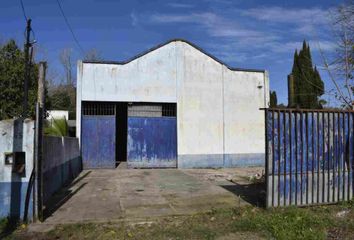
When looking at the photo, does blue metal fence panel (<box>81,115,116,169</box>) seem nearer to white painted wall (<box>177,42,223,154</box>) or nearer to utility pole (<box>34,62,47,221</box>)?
white painted wall (<box>177,42,223,154</box>)

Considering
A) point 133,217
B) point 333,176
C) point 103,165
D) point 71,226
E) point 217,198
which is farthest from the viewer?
point 103,165

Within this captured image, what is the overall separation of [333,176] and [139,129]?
436 inches

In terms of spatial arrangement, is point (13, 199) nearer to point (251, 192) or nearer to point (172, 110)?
point (251, 192)

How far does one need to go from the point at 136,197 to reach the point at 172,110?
30.7 ft

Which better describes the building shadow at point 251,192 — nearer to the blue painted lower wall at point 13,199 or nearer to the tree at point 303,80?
the blue painted lower wall at point 13,199

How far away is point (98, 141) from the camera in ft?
59.9

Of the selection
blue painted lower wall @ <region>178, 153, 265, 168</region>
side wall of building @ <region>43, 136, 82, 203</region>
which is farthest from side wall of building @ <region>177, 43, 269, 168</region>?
side wall of building @ <region>43, 136, 82, 203</region>

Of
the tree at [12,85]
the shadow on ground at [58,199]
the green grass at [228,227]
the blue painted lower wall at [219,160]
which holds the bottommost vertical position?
the green grass at [228,227]

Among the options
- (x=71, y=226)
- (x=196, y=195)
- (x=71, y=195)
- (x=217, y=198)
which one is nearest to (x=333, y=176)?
(x=217, y=198)

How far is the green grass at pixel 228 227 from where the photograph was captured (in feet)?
22.6

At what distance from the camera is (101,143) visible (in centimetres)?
1830

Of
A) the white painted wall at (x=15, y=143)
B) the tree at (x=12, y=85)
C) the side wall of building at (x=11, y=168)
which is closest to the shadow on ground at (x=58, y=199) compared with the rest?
the side wall of building at (x=11, y=168)

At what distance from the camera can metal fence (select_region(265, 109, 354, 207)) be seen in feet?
28.3

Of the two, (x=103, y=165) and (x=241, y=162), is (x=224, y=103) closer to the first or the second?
(x=241, y=162)
